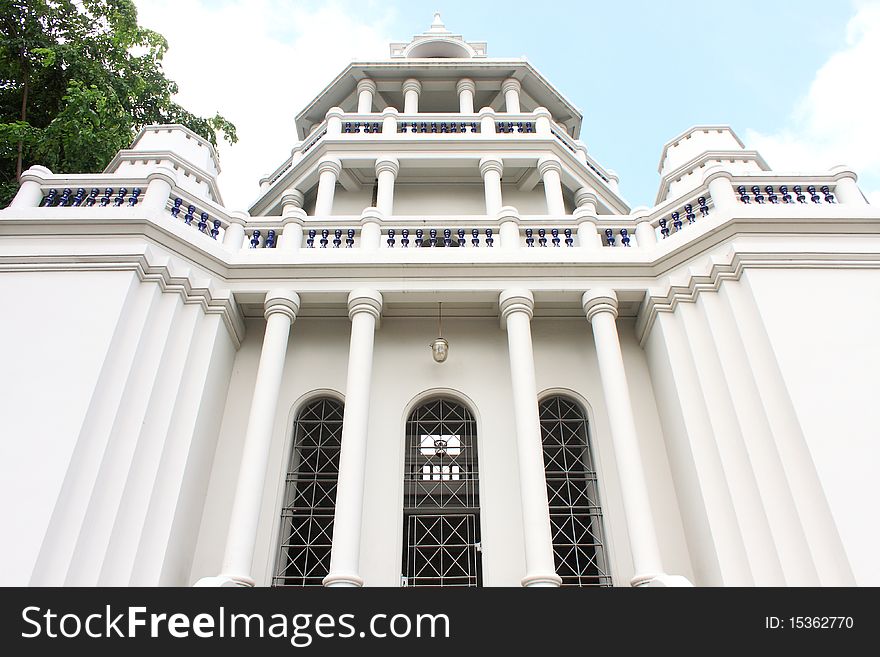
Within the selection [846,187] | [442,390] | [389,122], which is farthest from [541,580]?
[389,122]

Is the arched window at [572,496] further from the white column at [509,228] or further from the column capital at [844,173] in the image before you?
the column capital at [844,173]

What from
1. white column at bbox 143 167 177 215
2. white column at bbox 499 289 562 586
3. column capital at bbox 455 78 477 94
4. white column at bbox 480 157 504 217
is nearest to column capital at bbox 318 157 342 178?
white column at bbox 480 157 504 217

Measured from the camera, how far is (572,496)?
10453 millimetres

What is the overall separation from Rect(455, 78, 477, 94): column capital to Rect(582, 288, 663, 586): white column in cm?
962

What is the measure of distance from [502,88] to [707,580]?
563 inches

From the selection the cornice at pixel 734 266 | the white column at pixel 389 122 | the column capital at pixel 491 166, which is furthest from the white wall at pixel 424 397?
the white column at pixel 389 122

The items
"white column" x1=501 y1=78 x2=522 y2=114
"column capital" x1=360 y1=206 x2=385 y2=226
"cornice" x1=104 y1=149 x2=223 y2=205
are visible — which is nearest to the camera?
"column capital" x1=360 y1=206 x2=385 y2=226

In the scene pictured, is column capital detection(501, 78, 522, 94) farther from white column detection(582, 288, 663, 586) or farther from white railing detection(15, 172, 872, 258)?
white column detection(582, 288, 663, 586)

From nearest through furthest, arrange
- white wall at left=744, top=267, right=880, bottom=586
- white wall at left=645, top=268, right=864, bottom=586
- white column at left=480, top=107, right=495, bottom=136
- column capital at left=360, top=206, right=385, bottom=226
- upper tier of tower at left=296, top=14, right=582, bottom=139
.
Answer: white wall at left=744, top=267, right=880, bottom=586, white wall at left=645, top=268, right=864, bottom=586, column capital at left=360, top=206, right=385, bottom=226, white column at left=480, top=107, right=495, bottom=136, upper tier of tower at left=296, top=14, right=582, bottom=139

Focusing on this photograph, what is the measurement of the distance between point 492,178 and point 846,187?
23.5 feet

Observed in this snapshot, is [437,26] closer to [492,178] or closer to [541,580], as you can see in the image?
[492,178]

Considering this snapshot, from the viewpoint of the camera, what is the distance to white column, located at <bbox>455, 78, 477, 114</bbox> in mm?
17562

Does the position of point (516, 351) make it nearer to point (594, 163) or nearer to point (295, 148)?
point (594, 163)
